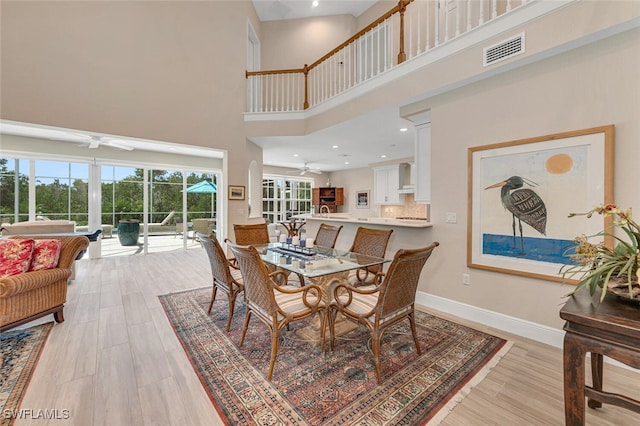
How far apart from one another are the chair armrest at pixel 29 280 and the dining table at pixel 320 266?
216 cm

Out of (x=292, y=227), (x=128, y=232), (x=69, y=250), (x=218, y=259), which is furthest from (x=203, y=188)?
(x=218, y=259)

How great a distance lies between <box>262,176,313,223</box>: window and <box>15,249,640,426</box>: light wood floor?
280 inches

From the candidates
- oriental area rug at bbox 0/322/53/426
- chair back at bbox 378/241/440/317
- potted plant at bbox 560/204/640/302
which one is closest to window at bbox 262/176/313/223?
oriental area rug at bbox 0/322/53/426

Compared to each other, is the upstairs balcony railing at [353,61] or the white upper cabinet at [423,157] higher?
the upstairs balcony railing at [353,61]

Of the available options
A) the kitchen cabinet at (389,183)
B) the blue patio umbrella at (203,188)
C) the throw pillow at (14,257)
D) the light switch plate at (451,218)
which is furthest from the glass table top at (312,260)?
the kitchen cabinet at (389,183)

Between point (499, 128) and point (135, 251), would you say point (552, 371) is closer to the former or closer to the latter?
point (499, 128)

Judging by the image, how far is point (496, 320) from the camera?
2.73m

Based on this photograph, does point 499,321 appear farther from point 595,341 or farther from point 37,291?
point 37,291

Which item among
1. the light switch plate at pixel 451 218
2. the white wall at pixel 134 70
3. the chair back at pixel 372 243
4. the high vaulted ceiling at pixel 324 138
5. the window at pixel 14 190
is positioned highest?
the white wall at pixel 134 70

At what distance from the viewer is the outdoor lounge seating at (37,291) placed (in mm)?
2342

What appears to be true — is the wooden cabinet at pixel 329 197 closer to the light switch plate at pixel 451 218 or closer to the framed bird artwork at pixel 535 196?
the light switch plate at pixel 451 218

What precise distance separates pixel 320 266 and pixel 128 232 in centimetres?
654

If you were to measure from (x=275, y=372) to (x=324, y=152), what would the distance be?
5.68 meters

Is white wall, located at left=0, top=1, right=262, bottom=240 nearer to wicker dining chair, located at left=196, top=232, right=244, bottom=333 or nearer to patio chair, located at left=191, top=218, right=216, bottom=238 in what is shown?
patio chair, located at left=191, top=218, right=216, bottom=238
